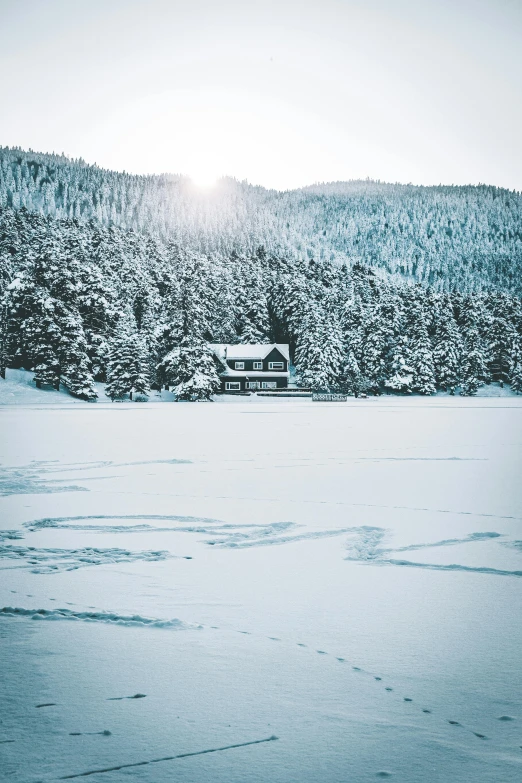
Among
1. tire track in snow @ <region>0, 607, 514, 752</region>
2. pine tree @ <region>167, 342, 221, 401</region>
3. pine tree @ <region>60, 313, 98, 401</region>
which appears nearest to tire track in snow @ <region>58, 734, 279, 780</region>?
tire track in snow @ <region>0, 607, 514, 752</region>

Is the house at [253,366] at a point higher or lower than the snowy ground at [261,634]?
higher

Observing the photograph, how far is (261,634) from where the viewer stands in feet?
13.6

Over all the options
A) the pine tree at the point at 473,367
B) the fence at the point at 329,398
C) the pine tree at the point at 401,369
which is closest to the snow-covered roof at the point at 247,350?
the pine tree at the point at 401,369

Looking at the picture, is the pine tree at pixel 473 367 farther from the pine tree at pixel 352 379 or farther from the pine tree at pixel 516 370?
the pine tree at pixel 352 379

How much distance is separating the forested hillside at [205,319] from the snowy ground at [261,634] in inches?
1876

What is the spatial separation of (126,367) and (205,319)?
24399 millimetres

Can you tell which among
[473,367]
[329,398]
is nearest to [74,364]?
[329,398]

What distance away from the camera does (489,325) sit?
89438 millimetres

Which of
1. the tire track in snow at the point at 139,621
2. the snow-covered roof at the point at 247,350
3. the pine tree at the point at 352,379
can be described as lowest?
the tire track in snow at the point at 139,621

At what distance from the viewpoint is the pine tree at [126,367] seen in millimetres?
57875

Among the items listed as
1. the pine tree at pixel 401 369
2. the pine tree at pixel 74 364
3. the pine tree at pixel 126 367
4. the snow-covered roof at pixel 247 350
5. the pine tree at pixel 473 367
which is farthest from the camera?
the pine tree at pixel 473 367

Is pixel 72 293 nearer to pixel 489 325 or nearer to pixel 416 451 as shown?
pixel 416 451

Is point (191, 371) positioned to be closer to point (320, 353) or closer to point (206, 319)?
point (320, 353)

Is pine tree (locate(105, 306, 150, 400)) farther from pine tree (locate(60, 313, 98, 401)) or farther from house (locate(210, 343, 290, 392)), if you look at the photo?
house (locate(210, 343, 290, 392))
